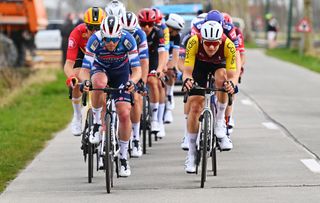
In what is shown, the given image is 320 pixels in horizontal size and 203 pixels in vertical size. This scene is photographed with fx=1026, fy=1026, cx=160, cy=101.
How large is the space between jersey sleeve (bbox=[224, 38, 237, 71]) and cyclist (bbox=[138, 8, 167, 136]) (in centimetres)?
295

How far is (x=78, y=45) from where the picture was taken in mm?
12555

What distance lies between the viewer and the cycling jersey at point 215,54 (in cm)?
1095

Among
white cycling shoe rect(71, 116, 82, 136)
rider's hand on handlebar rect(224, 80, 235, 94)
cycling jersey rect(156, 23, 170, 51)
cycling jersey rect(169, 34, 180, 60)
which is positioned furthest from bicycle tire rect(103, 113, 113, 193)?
cycling jersey rect(169, 34, 180, 60)

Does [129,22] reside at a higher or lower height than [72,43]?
higher

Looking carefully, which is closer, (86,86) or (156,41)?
(86,86)

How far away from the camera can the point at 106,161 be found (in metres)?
10.1

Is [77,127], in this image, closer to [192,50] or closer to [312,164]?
[192,50]

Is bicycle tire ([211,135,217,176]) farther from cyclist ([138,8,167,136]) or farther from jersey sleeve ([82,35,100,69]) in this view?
cyclist ([138,8,167,136])

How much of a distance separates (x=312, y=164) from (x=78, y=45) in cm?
317

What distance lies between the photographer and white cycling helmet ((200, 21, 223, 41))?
34.6 feet

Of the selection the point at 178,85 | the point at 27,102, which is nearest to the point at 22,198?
the point at 27,102

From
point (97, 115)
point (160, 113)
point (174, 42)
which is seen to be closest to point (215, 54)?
point (97, 115)

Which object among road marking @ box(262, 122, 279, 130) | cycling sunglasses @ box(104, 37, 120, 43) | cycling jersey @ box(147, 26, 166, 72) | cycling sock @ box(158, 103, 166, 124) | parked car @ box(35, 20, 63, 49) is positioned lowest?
parked car @ box(35, 20, 63, 49)

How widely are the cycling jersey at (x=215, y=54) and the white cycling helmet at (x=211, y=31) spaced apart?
0.36m
